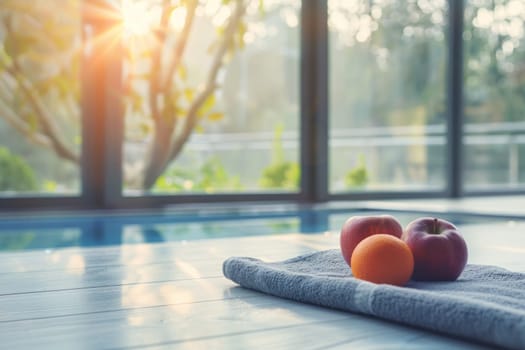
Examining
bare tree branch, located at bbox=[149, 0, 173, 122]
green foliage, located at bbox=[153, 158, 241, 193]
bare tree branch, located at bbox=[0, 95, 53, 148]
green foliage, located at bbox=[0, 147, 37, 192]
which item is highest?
bare tree branch, located at bbox=[149, 0, 173, 122]

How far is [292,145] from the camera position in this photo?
4730 millimetres

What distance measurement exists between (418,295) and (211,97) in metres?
3.51

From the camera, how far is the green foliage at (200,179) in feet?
14.0

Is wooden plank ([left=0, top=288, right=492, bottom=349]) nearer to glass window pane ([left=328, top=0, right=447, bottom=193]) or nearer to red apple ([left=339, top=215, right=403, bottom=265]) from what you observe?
red apple ([left=339, top=215, right=403, bottom=265])

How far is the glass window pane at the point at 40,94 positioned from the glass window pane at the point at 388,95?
176cm

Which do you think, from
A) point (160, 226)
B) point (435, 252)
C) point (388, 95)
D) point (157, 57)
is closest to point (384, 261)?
point (435, 252)

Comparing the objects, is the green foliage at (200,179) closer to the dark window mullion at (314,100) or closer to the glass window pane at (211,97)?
the glass window pane at (211,97)

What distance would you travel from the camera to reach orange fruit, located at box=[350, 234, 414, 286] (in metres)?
1.28

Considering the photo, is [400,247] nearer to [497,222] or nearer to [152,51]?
[497,222]

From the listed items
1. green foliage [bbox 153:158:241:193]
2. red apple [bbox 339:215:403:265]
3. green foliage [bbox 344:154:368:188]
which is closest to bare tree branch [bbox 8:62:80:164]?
green foliage [bbox 153:158:241:193]

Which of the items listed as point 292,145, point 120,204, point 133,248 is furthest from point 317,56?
point 133,248

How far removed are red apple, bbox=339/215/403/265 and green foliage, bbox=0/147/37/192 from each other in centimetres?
282

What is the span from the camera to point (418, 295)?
1092 mm

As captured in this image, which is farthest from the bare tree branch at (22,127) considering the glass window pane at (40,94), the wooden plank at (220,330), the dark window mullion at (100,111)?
the wooden plank at (220,330)
